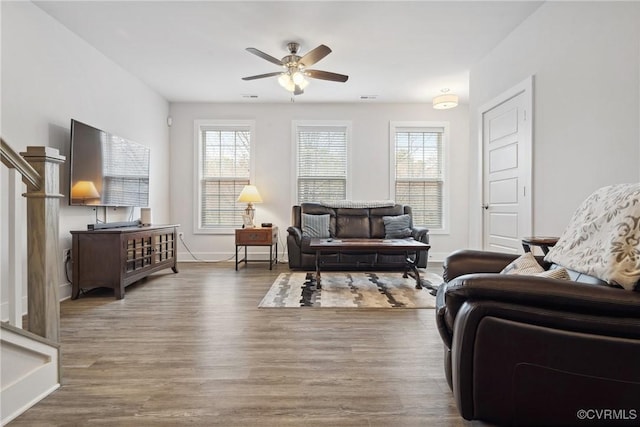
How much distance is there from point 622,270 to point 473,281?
511mm

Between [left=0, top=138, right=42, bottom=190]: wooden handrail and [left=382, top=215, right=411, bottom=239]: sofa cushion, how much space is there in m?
4.30

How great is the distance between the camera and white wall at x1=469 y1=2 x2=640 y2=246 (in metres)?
2.14

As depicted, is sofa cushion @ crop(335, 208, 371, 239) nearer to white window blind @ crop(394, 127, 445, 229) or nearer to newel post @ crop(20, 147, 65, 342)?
white window blind @ crop(394, 127, 445, 229)

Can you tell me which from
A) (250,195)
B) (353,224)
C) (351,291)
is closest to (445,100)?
(353,224)

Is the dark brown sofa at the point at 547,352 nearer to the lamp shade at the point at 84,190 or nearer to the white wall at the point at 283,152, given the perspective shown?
the lamp shade at the point at 84,190

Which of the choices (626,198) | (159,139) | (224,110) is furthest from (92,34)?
(626,198)

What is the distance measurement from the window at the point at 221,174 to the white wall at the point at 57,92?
1.23 metres

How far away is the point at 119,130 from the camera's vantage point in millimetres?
4188

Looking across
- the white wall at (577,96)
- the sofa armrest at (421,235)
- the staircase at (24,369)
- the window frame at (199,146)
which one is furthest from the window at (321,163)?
the staircase at (24,369)

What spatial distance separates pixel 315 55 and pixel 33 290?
110 inches

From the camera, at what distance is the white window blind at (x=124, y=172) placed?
3670mm

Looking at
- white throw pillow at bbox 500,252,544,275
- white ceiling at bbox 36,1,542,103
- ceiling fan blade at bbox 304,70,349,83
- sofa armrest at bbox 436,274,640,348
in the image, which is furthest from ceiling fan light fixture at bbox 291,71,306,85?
sofa armrest at bbox 436,274,640,348

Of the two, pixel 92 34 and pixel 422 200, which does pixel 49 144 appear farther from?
pixel 422 200

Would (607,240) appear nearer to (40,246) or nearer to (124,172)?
(40,246)
